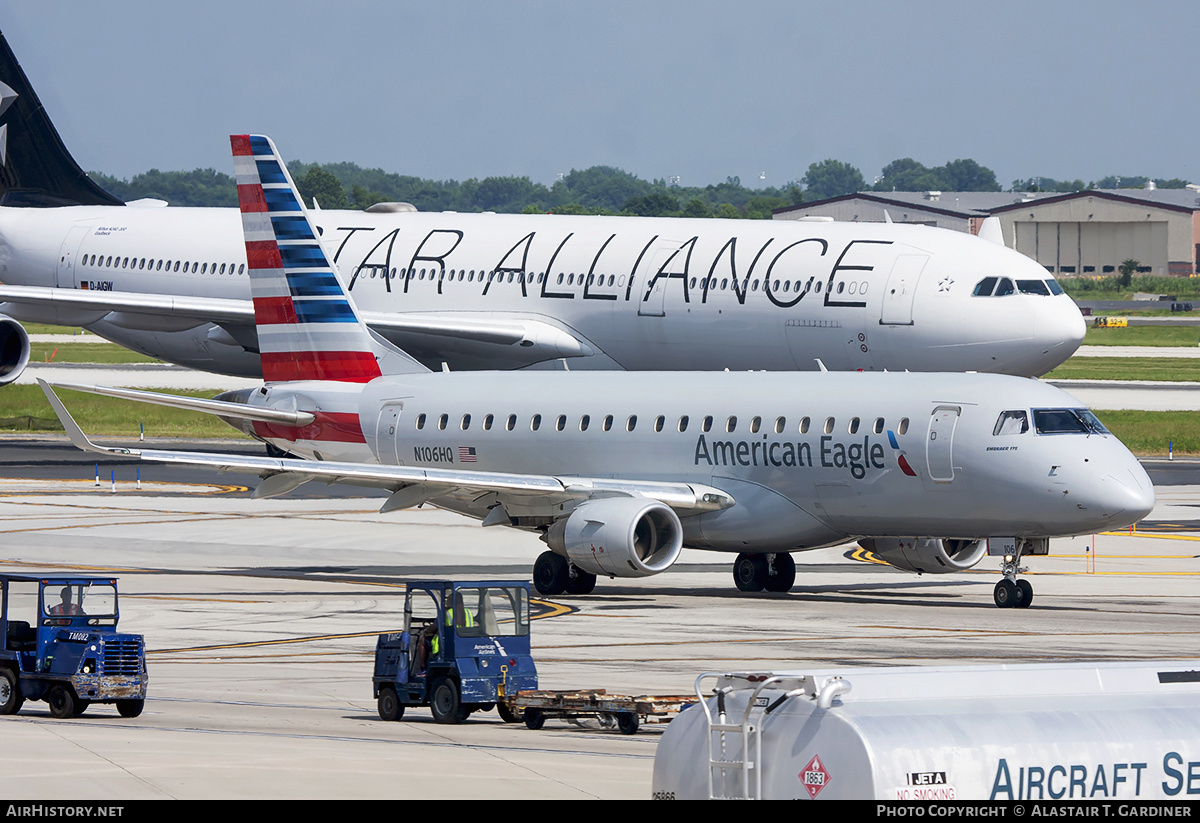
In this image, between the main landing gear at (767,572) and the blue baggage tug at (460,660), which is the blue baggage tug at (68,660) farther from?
the main landing gear at (767,572)

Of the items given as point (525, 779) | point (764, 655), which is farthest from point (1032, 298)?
point (525, 779)

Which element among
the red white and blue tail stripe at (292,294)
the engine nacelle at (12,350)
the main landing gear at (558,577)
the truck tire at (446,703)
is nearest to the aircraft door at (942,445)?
Result: the main landing gear at (558,577)

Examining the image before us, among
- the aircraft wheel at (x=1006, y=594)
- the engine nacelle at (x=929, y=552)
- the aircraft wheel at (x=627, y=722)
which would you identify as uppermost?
the engine nacelle at (x=929, y=552)

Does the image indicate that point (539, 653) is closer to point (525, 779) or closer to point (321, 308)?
point (525, 779)

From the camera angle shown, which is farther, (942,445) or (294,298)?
(294,298)

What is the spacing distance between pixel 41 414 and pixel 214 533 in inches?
1325

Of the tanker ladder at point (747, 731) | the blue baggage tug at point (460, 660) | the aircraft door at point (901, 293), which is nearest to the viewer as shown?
the tanker ladder at point (747, 731)

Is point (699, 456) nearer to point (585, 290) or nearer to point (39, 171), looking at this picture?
point (585, 290)

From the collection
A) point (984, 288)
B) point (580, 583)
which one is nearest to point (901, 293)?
point (984, 288)

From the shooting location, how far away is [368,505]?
5044 cm

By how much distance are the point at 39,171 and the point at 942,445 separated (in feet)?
140

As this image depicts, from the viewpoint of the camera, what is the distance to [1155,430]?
64.7m

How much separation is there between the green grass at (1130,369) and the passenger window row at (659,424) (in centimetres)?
5398

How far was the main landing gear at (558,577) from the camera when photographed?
1357 inches
